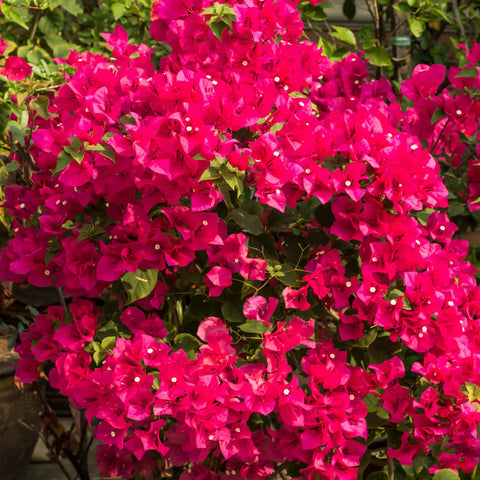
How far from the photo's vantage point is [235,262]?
1.46 metres

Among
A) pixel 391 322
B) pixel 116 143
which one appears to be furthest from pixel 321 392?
pixel 116 143

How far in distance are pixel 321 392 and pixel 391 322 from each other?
0.81 ft

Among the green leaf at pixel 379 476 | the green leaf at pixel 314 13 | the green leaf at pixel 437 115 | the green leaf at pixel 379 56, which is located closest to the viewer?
the green leaf at pixel 437 115

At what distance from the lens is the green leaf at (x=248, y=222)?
1.46 metres

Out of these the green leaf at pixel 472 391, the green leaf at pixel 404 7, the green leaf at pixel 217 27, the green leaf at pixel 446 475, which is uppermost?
the green leaf at pixel 217 27

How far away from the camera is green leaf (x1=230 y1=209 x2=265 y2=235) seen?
1465 millimetres

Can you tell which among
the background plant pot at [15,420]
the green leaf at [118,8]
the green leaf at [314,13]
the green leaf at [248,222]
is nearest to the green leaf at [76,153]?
the green leaf at [248,222]

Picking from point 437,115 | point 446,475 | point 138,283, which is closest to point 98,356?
point 138,283

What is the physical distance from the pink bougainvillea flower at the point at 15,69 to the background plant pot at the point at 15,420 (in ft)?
2.97

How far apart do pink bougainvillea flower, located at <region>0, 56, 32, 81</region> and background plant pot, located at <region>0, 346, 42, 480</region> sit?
906 millimetres

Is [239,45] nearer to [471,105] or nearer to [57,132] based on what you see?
[57,132]

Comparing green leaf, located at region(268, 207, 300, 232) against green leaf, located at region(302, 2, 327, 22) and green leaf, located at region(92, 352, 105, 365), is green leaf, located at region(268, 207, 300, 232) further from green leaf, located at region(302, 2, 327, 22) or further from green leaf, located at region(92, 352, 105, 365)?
green leaf, located at region(302, 2, 327, 22)

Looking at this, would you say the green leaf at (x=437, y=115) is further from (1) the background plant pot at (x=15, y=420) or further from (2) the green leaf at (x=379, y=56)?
(1) the background plant pot at (x=15, y=420)

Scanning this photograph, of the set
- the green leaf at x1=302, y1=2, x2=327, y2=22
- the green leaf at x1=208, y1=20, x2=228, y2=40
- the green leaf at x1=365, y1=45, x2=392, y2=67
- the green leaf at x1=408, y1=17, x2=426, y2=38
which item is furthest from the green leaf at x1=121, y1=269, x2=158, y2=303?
the green leaf at x1=408, y1=17, x2=426, y2=38
